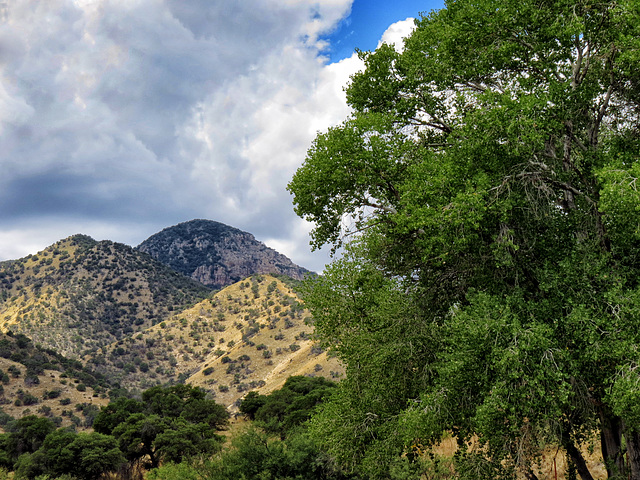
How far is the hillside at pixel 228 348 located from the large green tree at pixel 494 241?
5336 cm

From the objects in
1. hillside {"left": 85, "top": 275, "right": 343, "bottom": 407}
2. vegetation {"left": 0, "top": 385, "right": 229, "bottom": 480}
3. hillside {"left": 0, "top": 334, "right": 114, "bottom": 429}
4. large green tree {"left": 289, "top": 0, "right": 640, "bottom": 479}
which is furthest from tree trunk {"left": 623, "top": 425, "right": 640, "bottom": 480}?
hillside {"left": 0, "top": 334, "right": 114, "bottom": 429}

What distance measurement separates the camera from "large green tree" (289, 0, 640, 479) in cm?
859

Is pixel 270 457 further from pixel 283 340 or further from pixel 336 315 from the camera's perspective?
pixel 283 340

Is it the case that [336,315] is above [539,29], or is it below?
below

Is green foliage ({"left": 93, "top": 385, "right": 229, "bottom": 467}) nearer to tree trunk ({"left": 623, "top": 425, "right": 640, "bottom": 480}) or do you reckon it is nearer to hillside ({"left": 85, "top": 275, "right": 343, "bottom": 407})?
hillside ({"left": 85, "top": 275, "right": 343, "bottom": 407})

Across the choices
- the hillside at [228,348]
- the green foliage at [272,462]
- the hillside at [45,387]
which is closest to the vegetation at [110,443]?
the green foliage at [272,462]

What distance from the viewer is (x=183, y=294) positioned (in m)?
138

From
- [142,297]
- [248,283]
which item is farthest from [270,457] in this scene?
[142,297]

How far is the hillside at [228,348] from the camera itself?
77.1 m

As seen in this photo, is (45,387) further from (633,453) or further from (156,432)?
(633,453)

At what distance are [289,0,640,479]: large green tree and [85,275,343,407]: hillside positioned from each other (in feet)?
175

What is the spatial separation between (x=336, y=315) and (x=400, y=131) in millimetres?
5921

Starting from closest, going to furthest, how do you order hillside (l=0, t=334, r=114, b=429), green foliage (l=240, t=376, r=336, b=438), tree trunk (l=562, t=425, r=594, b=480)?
tree trunk (l=562, t=425, r=594, b=480) → green foliage (l=240, t=376, r=336, b=438) → hillside (l=0, t=334, r=114, b=429)

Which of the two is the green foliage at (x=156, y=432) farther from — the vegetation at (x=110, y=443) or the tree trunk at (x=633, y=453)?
the tree trunk at (x=633, y=453)
